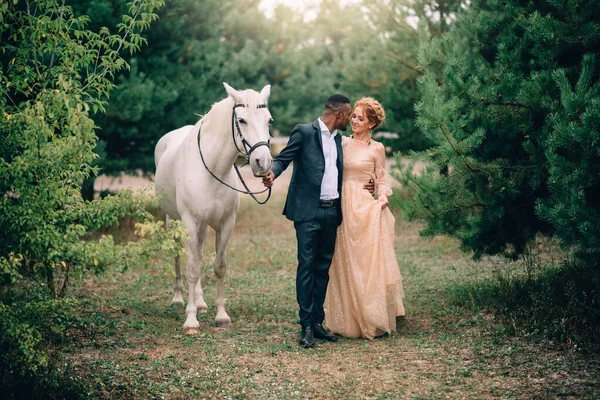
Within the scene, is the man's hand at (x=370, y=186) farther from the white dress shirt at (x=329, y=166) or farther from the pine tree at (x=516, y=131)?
the pine tree at (x=516, y=131)

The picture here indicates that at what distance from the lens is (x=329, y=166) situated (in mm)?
5523

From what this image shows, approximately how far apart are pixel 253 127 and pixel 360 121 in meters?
1.00

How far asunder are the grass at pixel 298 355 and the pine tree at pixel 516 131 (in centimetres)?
89

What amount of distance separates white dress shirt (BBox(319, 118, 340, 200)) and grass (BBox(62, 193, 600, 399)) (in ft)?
4.34

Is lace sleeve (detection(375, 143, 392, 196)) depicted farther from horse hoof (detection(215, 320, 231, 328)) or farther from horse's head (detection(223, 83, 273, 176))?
horse hoof (detection(215, 320, 231, 328))

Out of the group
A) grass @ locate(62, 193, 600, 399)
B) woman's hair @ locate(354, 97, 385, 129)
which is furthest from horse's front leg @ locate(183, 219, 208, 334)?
woman's hair @ locate(354, 97, 385, 129)

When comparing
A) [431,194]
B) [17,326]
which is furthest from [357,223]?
[17,326]

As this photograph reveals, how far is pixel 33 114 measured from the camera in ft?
13.5

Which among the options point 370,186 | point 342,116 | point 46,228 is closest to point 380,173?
point 370,186

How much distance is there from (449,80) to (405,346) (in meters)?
2.30

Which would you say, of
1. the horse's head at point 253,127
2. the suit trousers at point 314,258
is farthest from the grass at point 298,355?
the horse's head at point 253,127

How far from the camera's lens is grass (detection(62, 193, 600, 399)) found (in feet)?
14.3

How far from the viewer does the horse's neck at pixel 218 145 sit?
19.1ft

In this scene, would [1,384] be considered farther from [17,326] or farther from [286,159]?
[286,159]
